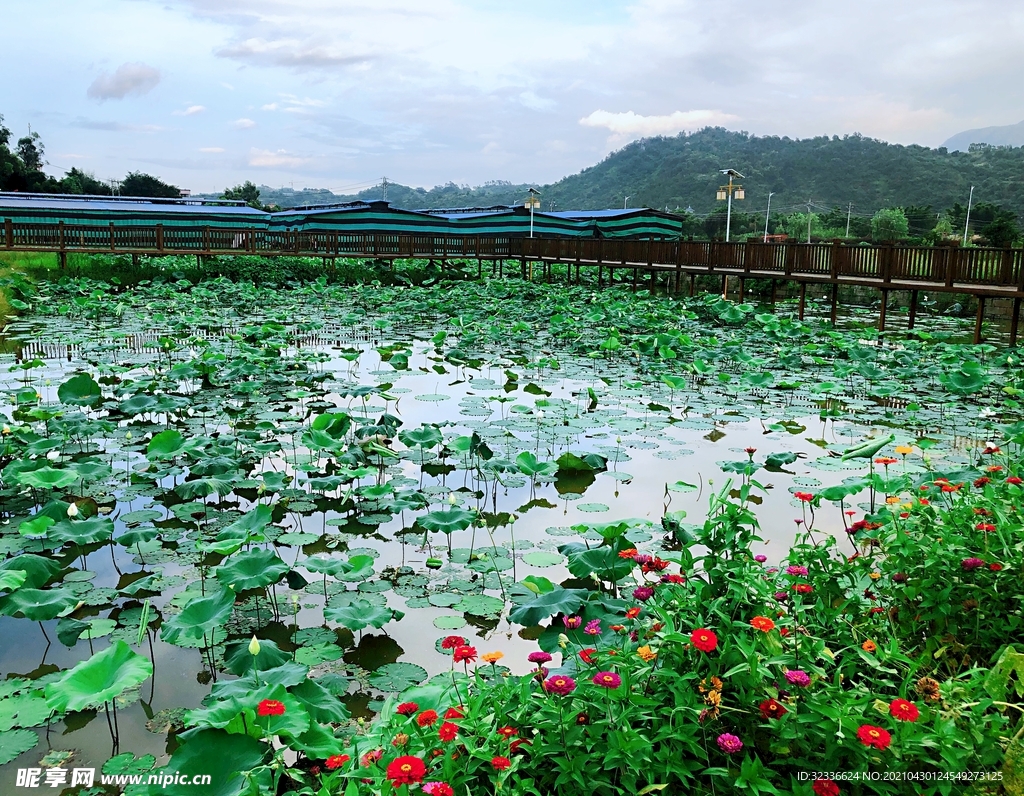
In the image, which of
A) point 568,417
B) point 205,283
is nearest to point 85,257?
point 205,283

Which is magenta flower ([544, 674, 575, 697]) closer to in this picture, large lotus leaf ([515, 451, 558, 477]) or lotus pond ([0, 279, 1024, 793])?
lotus pond ([0, 279, 1024, 793])

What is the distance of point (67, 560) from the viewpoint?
371cm

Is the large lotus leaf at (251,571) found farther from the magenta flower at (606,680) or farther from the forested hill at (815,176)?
the forested hill at (815,176)

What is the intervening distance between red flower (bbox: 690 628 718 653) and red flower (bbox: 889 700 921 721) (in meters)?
0.39

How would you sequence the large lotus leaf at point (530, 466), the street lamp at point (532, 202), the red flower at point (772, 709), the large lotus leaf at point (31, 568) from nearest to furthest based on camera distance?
the red flower at point (772, 709), the large lotus leaf at point (31, 568), the large lotus leaf at point (530, 466), the street lamp at point (532, 202)

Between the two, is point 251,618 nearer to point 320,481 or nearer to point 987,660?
point 320,481

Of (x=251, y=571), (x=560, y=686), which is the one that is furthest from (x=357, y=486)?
(x=560, y=686)

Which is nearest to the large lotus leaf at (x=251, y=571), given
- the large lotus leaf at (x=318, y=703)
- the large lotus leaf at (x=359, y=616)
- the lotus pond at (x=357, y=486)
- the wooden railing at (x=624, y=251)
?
the lotus pond at (x=357, y=486)

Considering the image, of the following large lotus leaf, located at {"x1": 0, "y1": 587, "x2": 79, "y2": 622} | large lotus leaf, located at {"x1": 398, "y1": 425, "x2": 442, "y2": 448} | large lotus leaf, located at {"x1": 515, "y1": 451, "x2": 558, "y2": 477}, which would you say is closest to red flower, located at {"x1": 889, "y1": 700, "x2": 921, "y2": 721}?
large lotus leaf, located at {"x1": 0, "y1": 587, "x2": 79, "y2": 622}

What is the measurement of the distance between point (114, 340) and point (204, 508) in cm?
700

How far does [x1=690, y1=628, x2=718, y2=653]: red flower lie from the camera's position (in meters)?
1.74

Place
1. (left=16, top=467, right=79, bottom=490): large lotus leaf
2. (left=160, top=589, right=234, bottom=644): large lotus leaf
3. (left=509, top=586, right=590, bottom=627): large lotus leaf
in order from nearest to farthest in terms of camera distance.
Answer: (left=160, top=589, right=234, bottom=644): large lotus leaf < (left=509, top=586, right=590, bottom=627): large lotus leaf < (left=16, top=467, right=79, bottom=490): large lotus leaf

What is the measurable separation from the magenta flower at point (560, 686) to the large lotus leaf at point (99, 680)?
1174mm

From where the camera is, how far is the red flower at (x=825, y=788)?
1.56m
